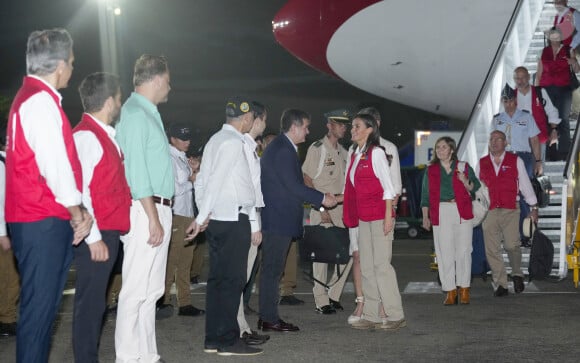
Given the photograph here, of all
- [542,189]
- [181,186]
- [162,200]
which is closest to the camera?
[162,200]

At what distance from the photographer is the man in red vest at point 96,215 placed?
532 cm

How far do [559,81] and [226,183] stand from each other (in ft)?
24.2

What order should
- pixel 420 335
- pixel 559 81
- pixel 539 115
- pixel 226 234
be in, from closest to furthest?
pixel 226 234 < pixel 420 335 < pixel 539 115 < pixel 559 81

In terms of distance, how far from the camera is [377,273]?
7906 mm

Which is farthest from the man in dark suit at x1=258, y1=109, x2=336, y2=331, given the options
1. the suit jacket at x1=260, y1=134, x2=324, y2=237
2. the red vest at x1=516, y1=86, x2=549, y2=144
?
the red vest at x1=516, y1=86, x2=549, y2=144

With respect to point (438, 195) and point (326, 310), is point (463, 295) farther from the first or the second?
point (326, 310)

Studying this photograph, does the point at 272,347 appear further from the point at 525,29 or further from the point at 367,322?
the point at 525,29

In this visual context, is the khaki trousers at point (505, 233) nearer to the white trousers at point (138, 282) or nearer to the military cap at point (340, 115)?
the military cap at point (340, 115)

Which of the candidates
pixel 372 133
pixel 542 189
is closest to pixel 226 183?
pixel 372 133

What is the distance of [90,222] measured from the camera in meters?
4.73

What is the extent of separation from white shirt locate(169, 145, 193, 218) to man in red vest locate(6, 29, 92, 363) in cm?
448

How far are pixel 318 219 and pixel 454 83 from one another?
27.2 feet

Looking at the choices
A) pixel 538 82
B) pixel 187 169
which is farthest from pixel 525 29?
pixel 187 169

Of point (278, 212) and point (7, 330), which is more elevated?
point (278, 212)
